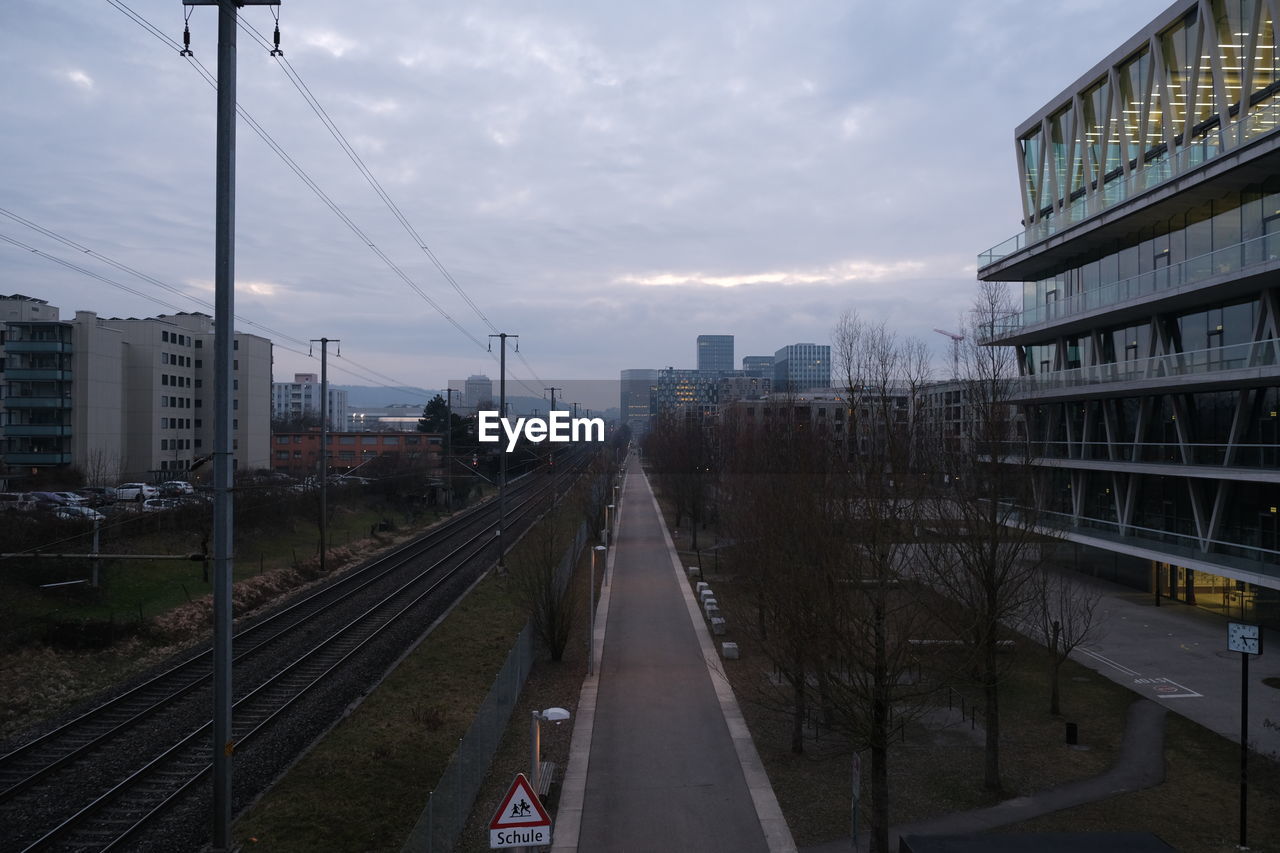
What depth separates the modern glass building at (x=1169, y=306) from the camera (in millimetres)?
23922

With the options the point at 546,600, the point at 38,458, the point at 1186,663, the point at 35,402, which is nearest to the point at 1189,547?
the point at 1186,663

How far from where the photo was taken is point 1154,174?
26891mm

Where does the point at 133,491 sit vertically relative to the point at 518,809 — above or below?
below

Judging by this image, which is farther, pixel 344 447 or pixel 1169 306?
pixel 344 447

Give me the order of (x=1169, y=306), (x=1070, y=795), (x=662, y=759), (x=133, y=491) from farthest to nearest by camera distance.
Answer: (x=133, y=491)
(x=1169, y=306)
(x=662, y=759)
(x=1070, y=795)

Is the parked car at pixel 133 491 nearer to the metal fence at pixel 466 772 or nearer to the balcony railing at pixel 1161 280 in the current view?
the metal fence at pixel 466 772

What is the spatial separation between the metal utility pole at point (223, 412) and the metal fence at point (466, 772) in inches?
83.4

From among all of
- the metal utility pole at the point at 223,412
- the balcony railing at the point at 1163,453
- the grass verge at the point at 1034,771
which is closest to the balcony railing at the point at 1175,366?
the balcony railing at the point at 1163,453

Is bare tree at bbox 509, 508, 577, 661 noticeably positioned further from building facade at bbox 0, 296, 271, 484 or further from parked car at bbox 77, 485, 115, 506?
building facade at bbox 0, 296, 271, 484

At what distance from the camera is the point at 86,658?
19281 mm

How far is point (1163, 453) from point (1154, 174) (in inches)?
395

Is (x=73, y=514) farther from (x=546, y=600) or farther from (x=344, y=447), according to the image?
(x=344, y=447)

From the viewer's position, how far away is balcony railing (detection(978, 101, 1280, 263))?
907 inches

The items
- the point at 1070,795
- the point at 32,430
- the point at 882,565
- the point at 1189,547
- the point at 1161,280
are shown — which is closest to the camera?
the point at 882,565
